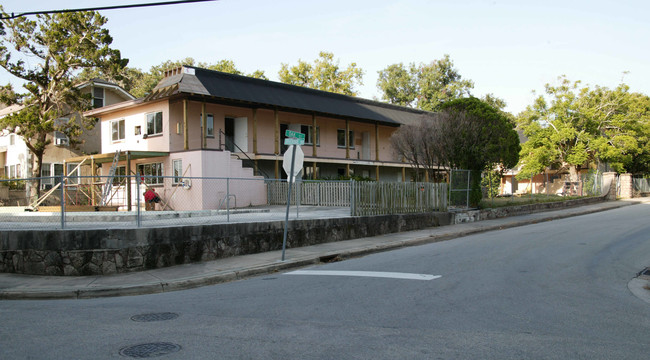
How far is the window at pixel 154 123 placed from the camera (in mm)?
26156

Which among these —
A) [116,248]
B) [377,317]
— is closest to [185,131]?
[116,248]

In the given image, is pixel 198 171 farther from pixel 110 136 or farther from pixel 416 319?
pixel 416 319

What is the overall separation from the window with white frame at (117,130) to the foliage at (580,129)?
97.4 feet

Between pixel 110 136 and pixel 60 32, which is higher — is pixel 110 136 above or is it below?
below

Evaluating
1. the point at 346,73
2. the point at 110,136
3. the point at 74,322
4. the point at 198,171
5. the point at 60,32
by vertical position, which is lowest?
the point at 74,322

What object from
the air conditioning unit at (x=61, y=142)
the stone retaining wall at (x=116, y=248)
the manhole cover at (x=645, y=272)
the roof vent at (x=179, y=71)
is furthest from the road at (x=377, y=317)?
the air conditioning unit at (x=61, y=142)

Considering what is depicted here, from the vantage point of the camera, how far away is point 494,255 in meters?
11.9

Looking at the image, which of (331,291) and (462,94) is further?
(462,94)

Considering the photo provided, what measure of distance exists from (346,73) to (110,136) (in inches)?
1177

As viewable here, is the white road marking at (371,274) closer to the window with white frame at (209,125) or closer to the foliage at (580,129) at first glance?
the window with white frame at (209,125)

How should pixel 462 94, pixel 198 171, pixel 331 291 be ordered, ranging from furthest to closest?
pixel 462 94 → pixel 198 171 → pixel 331 291

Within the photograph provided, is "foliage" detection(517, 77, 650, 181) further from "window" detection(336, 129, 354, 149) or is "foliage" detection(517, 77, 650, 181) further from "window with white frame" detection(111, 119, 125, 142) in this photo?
"window with white frame" detection(111, 119, 125, 142)

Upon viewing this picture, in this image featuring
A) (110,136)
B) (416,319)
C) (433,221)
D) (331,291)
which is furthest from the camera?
(110,136)

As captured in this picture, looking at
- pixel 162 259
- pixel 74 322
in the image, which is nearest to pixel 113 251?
pixel 162 259
